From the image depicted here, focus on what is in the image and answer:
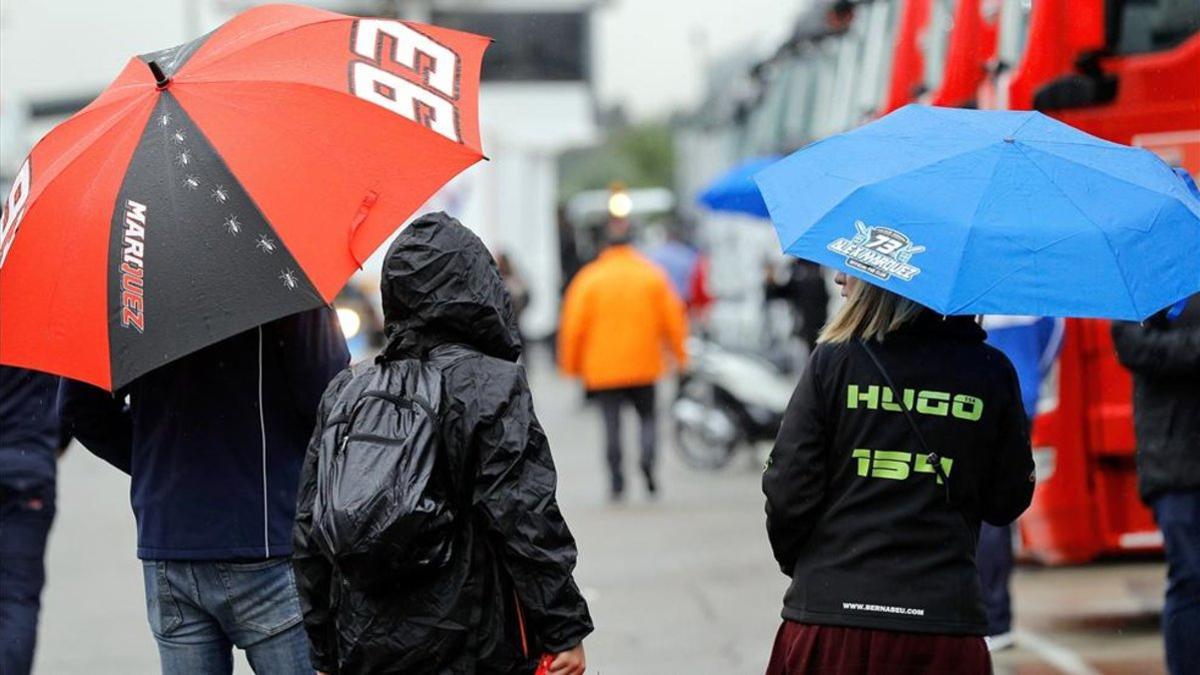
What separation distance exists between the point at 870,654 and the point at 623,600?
548 centimetres

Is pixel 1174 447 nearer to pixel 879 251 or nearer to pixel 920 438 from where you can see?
pixel 920 438

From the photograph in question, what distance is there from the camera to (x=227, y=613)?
14.6 feet

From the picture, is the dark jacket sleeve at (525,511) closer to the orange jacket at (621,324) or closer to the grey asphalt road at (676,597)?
the grey asphalt road at (676,597)

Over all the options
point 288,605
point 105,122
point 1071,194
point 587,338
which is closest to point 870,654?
point 1071,194

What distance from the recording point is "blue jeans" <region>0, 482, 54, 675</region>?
18.7 feet

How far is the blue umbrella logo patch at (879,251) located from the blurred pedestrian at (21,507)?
8.90 feet

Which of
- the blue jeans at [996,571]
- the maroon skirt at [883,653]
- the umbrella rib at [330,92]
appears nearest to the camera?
A: the maroon skirt at [883,653]

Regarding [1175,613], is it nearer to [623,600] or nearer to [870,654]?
[870,654]

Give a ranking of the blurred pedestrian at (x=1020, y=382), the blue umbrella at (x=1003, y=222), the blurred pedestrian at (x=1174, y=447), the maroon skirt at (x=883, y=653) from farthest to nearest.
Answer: the blurred pedestrian at (x=1020, y=382) → the blurred pedestrian at (x=1174, y=447) → the maroon skirt at (x=883, y=653) → the blue umbrella at (x=1003, y=222)

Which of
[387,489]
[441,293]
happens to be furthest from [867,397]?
[387,489]

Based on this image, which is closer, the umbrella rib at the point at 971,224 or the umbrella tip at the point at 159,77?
the umbrella rib at the point at 971,224

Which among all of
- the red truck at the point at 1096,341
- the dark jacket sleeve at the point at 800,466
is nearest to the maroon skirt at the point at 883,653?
the dark jacket sleeve at the point at 800,466

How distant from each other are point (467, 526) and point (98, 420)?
1.26 metres

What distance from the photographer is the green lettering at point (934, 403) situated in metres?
4.13
